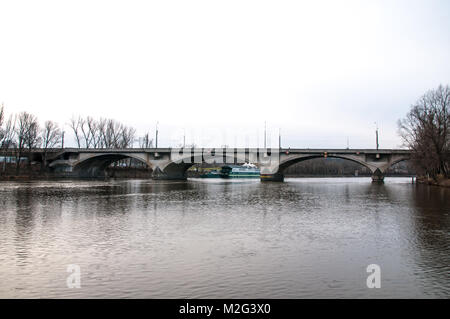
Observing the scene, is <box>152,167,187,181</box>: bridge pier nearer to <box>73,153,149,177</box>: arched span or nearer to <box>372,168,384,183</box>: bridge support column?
<box>73,153,149,177</box>: arched span

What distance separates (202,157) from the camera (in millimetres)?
81625

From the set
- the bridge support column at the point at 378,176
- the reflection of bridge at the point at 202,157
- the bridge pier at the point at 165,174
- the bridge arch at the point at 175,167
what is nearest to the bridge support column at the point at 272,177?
the reflection of bridge at the point at 202,157

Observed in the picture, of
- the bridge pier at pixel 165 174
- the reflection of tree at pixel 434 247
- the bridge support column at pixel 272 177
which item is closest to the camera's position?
the reflection of tree at pixel 434 247

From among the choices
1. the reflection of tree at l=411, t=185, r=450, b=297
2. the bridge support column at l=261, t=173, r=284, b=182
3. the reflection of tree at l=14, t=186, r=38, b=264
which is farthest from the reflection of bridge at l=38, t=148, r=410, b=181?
the reflection of tree at l=14, t=186, r=38, b=264

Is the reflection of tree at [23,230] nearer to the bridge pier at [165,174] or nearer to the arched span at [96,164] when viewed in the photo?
the bridge pier at [165,174]

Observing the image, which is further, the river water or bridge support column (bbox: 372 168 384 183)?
bridge support column (bbox: 372 168 384 183)

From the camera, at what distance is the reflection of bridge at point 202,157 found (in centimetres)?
7162

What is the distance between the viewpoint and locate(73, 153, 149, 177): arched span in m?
83.1

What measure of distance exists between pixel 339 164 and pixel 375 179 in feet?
347

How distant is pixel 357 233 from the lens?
46.1ft

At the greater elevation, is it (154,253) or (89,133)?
(89,133)

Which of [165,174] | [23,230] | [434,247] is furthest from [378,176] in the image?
[23,230]
